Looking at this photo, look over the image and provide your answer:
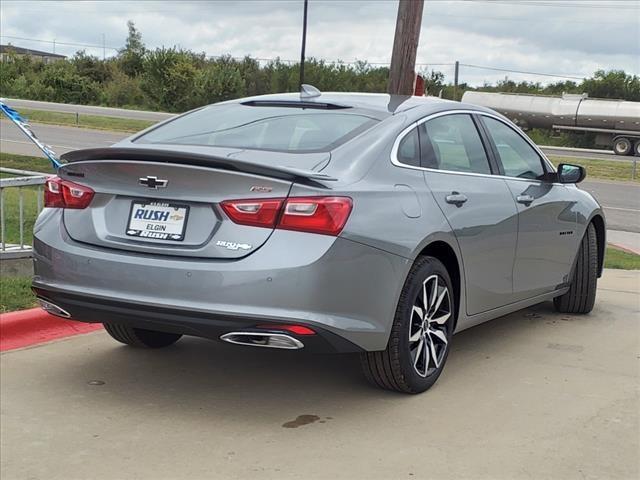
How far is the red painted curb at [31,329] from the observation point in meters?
5.20

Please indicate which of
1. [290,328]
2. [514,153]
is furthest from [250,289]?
[514,153]

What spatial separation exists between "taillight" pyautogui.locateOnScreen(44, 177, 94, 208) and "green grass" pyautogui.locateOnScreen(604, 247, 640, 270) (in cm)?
697

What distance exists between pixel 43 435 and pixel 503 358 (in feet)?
9.52

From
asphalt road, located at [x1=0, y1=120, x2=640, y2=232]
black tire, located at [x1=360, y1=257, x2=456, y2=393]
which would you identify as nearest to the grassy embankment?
asphalt road, located at [x1=0, y1=120, x2=640, y2=232]

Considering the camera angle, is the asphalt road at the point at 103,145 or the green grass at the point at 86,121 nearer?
the asphalt road at the point at 103,145

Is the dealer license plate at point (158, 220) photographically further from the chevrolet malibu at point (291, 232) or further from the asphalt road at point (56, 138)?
the asphalt road at point (56, 138)

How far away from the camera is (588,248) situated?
6.64 m

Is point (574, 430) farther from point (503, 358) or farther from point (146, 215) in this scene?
point (146, 215)

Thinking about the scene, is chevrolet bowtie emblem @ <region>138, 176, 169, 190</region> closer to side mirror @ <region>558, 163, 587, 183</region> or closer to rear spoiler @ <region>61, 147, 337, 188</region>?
rear spoiler @ <region>61, 147, 337, 188</region>

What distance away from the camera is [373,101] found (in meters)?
5.07

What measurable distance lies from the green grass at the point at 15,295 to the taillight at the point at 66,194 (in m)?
1.32

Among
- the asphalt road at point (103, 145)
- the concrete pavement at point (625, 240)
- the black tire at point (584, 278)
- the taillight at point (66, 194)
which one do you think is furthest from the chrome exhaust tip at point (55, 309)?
the asphalt road at point (103, 145)

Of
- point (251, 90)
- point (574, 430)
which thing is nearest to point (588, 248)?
point (574, 430)

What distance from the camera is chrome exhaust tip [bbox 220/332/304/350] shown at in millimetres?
3791
